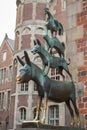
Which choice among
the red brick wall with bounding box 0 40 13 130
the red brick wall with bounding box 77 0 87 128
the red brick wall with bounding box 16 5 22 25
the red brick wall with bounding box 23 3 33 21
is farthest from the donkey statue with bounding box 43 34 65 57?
the red brick wall with bounding box 0 40 13 130

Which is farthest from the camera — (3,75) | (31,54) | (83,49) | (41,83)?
(3,75)

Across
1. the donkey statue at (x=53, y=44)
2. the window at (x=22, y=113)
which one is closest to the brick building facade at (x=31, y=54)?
the window at (x=22, y=113)

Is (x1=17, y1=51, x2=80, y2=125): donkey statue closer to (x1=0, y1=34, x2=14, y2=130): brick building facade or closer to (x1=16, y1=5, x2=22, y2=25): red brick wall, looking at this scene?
(x1=16, y1=5, x2=22, y2=25): red brick wall

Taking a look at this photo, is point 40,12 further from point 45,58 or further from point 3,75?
point 45,58

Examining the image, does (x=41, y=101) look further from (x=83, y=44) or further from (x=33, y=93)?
(x=33, y=93)

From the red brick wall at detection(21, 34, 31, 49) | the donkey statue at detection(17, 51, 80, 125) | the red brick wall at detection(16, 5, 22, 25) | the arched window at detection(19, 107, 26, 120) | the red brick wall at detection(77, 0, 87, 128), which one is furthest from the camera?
the red brick wall at detection(16, 5, 22, 25)

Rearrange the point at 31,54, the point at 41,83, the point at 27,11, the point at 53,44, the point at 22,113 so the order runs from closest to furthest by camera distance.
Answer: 1. the point at 41,83
2. the point at 53,44
3. the point at 31,54
4. the point at 22,113
5. the point at 27,11

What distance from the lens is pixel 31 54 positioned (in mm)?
20922

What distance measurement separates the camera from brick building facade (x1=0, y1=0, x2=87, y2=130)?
4008mm

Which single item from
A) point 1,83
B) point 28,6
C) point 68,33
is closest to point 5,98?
point 1,83

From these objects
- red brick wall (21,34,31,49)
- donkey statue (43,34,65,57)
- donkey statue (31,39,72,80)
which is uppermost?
red brick wall (21,34,31,49)

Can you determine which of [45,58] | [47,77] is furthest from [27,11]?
[47,77]

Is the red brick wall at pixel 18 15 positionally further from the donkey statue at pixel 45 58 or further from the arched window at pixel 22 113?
the donkey statue at pixel 45 58

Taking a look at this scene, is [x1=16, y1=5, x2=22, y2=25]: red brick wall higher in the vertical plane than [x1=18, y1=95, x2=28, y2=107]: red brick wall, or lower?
higher
